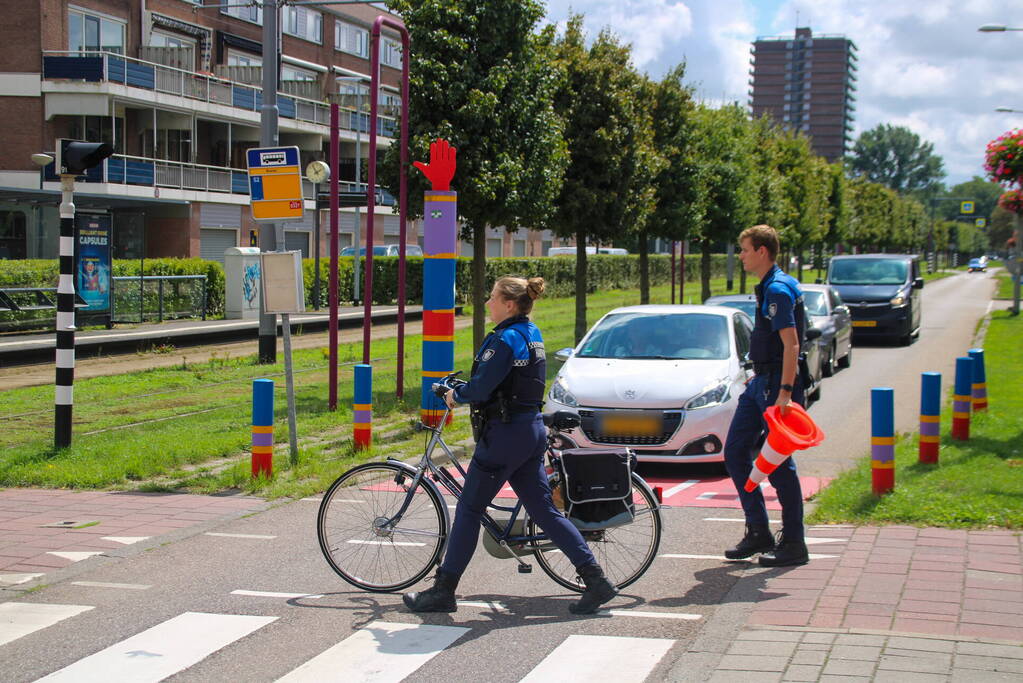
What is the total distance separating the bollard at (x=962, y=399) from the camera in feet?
31.5

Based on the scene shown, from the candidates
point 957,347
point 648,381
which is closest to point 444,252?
point 648,381

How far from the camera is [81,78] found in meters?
37.1

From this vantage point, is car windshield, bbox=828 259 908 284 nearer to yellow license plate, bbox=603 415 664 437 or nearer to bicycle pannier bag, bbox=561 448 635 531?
yellow license plate, bbox=603 415 664 437

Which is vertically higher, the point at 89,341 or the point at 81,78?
the point at 81,78

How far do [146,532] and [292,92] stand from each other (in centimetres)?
4547

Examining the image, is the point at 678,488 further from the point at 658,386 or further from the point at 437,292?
the point at 437,292

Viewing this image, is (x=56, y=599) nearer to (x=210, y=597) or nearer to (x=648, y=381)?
(x=210, y=597)

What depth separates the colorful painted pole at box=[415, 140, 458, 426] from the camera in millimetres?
10953

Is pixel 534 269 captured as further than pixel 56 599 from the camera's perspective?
Yes

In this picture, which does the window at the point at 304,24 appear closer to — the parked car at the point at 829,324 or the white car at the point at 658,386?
the parked car at the point at 829,324

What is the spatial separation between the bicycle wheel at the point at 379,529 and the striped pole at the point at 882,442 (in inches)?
132

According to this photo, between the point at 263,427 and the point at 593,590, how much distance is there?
4033 millimetres

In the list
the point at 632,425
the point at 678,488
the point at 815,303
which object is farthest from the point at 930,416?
the point at 815,303

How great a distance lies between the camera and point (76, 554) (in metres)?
6.68
